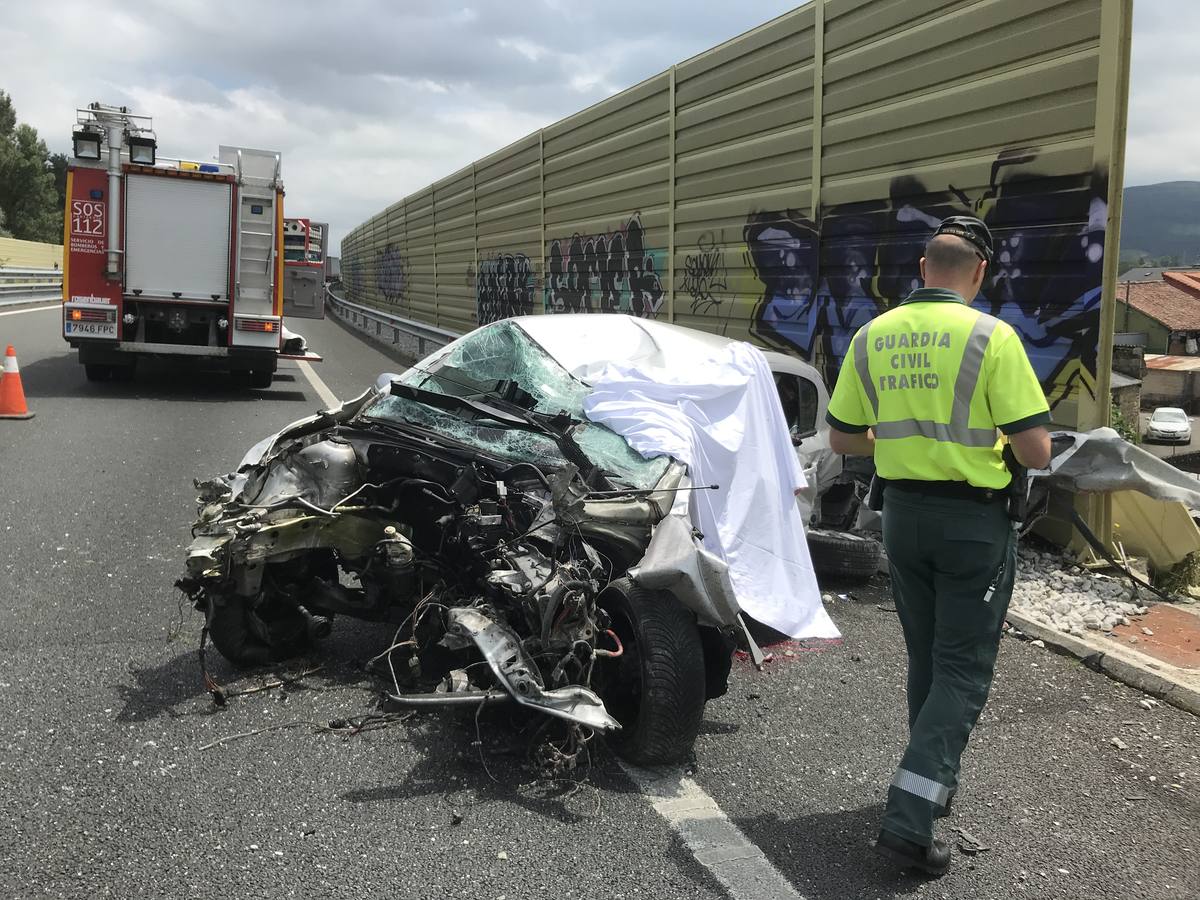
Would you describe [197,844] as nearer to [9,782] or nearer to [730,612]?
[9,782]

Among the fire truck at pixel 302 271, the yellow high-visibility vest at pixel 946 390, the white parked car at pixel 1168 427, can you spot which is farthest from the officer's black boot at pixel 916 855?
the white parked car at pixel 1168 427

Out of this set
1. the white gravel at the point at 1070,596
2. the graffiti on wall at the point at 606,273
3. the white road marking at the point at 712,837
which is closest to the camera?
the white road marking at the point at 712,837

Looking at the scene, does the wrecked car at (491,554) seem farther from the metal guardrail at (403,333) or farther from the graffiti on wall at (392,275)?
the graffiti on wall at (392,275)

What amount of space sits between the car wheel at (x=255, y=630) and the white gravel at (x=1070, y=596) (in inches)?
148

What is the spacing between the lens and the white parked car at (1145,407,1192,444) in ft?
133

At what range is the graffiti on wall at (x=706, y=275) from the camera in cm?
1020

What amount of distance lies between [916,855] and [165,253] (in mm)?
12236

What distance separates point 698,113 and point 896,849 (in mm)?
9135

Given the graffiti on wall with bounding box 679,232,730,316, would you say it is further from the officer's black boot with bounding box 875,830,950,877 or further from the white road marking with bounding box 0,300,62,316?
the white road marking with bounding box 0,300,62,316

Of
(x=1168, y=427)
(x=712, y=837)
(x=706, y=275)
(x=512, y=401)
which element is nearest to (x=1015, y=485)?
(x=712, y=837)

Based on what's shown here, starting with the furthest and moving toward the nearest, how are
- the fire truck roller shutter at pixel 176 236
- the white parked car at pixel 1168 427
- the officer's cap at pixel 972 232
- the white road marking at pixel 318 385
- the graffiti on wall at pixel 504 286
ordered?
the white parked car at pixel 1168 427 < the graffiti on wall at pixel 504 286 < the white road marking at pixel 318 385 < the fire truck roller shutter at pixel 176 236 < the officer's cap at pixel 972 232

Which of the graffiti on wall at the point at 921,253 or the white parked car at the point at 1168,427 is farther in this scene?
the white parked car at the point at 1168,427

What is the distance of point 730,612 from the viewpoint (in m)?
3.47

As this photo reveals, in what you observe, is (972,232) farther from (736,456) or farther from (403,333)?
(403,333)
